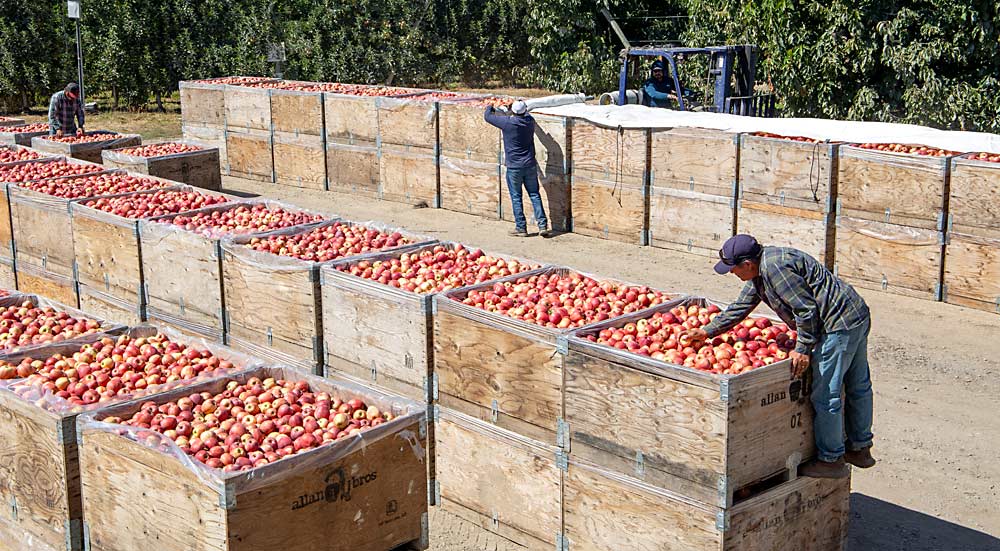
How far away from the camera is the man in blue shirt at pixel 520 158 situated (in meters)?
16.4

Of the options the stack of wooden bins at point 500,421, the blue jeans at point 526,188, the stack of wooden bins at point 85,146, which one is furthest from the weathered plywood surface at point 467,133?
the stack of wooden bins at point 500,421

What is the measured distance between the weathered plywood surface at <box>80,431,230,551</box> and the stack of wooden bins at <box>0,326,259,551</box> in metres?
0.13

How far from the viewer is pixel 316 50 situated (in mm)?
36281

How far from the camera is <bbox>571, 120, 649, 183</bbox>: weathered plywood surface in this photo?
51.2 ft

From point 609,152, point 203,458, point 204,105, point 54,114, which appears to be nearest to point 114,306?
point 203,458

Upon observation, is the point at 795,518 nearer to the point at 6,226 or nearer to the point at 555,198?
the point at 6,226

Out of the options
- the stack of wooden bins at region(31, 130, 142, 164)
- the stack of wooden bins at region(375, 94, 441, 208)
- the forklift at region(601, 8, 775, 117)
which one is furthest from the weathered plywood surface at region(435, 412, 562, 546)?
the forklift at region(601, 8, 775, 117)

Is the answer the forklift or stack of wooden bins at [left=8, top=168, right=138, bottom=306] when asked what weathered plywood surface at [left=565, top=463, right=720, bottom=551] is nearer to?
stack of wooden bins at [left=8, top=168, right=138, bottom=306]

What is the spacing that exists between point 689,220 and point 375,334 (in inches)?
312

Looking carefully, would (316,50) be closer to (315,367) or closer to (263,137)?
(263,137)

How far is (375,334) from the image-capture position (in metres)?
8.51

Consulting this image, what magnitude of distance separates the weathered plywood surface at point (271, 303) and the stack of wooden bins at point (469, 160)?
8.24 meters

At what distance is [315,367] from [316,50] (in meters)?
28.7

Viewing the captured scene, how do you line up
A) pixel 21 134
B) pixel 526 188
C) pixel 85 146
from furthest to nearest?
pixel 21 134 < pixel 85 146 < pixel 526 188
